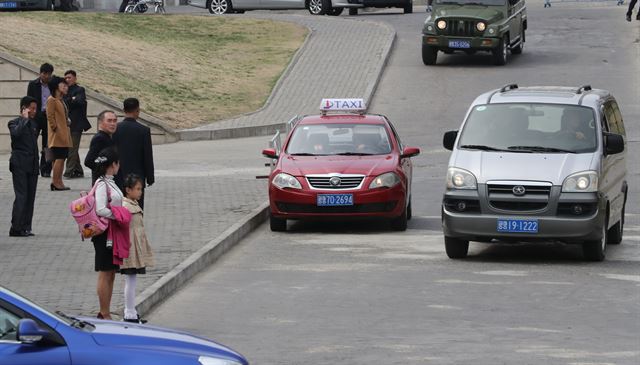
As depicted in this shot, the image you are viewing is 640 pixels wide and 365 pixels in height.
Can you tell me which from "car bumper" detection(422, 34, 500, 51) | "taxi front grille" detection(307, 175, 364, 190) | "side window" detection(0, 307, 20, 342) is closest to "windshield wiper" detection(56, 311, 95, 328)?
"side window" detection(0, 307, 20, 342)

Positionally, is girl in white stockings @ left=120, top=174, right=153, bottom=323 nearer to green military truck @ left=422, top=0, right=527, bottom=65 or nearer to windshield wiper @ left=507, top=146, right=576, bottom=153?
windshield wiper @ left=507, top=146, right=576, bottom=153

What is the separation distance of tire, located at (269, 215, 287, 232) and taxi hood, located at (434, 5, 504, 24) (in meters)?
18.0

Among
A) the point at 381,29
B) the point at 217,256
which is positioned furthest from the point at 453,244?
the point at 381,29

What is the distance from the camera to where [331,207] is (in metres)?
18.3

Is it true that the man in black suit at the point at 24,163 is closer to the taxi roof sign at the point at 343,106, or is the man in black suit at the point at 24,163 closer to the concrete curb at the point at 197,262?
the concrete curb at the point at 197,262

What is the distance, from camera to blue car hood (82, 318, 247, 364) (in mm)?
7668

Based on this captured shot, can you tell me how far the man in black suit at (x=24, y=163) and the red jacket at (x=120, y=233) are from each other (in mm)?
5275

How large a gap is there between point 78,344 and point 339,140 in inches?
481

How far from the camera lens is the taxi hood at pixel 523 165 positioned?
15.7m

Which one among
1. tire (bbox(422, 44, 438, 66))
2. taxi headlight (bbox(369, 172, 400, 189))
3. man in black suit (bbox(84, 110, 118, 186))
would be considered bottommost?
tire (bbox(422, 44, 438, 66))

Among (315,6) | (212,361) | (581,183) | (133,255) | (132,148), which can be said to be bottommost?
(315,6)

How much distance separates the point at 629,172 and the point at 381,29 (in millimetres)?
18289

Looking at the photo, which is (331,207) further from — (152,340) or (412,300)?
(152,340)

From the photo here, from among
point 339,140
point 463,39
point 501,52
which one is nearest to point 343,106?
point 339,140
